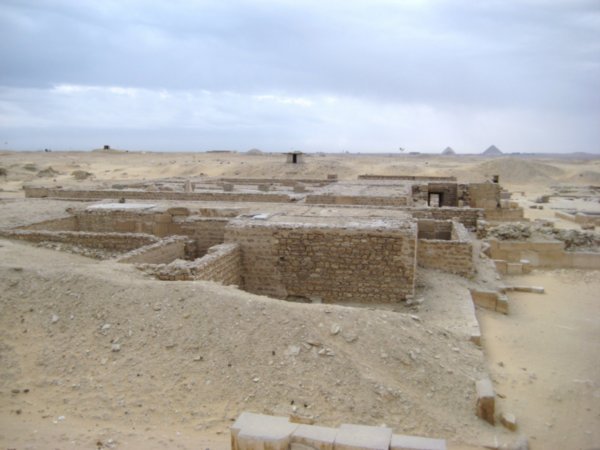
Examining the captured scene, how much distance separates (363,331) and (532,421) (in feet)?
6.87

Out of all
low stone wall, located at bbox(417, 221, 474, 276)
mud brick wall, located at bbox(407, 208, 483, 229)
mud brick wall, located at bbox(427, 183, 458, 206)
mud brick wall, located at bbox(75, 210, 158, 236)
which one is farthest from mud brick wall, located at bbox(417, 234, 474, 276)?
mud brick wall, located at bbox(427, 183, 458, 206)

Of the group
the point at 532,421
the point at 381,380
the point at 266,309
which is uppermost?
the point at 266,309

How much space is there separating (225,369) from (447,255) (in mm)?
6397

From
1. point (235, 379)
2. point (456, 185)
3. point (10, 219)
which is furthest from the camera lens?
point (456, 185)

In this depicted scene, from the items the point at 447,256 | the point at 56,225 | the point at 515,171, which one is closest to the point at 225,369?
the point at 447,256

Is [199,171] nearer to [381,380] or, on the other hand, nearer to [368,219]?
[368,219]

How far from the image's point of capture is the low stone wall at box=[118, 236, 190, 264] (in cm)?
859

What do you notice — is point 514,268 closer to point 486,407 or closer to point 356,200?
point 356,200

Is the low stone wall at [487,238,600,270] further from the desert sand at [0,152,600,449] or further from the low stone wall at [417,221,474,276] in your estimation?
the desert sand at [0,152,600,449]

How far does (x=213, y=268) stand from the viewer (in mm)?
8234

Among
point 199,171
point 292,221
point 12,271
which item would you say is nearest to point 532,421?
point 292,221

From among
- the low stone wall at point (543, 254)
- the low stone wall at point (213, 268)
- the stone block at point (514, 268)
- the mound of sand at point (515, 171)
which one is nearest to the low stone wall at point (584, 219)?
the low stone wall at point (543, 254)

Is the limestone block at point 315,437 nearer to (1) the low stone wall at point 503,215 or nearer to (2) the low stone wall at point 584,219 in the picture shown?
(1) the low stone wall at point 503,215

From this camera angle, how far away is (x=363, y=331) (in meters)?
6.05
